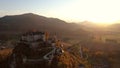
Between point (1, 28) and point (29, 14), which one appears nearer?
point (1, 28)

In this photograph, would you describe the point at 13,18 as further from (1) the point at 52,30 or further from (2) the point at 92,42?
(2) the point at 92,42

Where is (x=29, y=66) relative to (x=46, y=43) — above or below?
below

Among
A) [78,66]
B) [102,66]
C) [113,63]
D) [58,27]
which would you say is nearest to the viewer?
[78,66]

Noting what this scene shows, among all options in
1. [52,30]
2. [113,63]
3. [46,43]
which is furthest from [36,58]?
[52,30]

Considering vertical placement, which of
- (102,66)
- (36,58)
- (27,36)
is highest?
(27,36)

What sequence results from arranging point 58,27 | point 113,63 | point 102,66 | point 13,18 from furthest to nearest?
point 13,18 → point 58,27 → point 113,63 → point 102,66

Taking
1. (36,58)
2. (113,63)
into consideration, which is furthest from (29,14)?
(36,58)

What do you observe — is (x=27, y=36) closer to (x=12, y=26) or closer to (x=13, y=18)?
(x=12, y=26)

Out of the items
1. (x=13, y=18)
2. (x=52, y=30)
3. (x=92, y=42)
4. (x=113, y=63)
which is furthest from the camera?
(x=13, y=18)

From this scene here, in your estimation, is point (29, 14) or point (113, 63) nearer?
point (113, 63)
